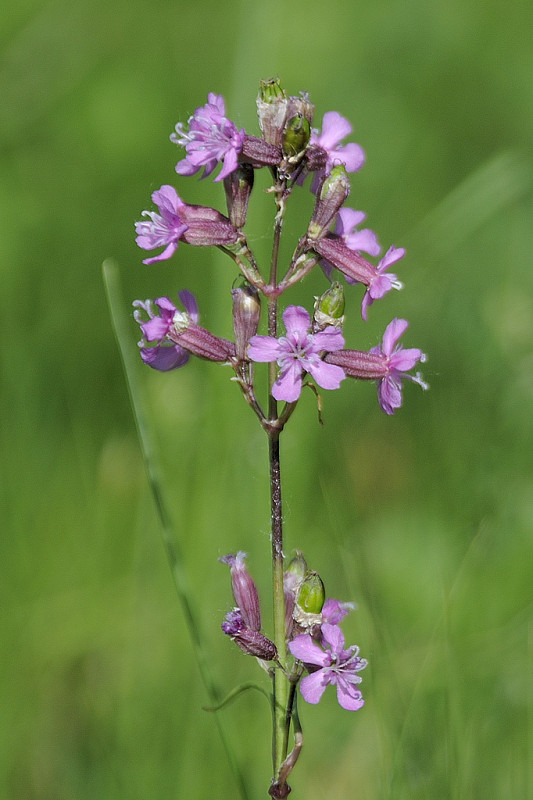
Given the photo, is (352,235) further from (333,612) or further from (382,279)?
(333,612)

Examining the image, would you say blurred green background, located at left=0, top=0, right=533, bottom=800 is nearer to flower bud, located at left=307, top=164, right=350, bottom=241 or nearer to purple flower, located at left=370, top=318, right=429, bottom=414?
purple flower, located at left=370, top=318, right=429, bottom=414

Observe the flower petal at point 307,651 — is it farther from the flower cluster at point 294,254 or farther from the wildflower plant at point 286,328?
the flower cluster at point 294,254

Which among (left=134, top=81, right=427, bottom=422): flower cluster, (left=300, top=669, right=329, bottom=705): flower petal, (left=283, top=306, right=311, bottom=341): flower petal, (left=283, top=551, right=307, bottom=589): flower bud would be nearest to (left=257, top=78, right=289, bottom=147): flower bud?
(left=134, top=81, right=427, bottom=422): flower cluster

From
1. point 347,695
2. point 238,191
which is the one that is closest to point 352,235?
point 238,191

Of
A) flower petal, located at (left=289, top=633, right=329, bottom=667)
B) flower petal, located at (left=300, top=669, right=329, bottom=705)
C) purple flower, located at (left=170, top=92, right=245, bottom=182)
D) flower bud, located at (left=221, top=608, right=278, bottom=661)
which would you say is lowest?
flower petal, located at (left=300, top=669, right=329, bottom=705)

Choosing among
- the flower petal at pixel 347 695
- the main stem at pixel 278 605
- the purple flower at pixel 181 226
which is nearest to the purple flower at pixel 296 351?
the main stem at pixel 278 605

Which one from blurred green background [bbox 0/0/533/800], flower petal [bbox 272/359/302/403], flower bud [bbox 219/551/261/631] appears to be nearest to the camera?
flower petal [bbox 272/359/302/403]
